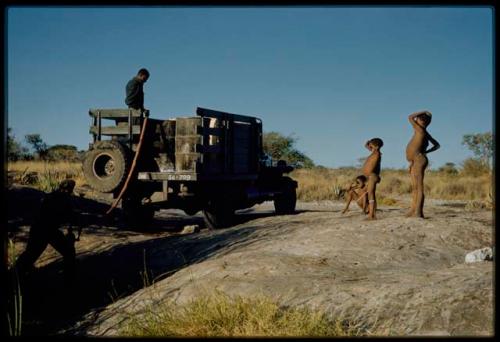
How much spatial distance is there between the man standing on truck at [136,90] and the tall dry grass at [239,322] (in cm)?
646

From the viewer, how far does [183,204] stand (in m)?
11.2

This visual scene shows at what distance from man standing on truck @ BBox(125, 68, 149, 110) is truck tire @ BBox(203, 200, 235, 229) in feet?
8.25

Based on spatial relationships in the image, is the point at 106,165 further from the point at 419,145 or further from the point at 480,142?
the point at 480,142

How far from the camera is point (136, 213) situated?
1149 cm

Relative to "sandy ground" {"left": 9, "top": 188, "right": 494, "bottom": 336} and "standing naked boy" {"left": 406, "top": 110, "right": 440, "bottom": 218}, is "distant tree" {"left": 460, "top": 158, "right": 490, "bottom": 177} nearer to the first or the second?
"sandy ground" {"left": 9, "top": 188, "right": 494, "bottom": 336}

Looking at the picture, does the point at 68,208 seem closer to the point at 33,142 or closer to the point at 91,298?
the point at 91,298

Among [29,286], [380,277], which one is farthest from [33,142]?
[380,277]

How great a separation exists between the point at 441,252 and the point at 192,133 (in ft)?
17.0

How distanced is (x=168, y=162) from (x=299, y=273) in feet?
17.3

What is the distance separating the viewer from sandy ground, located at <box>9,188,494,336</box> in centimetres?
533

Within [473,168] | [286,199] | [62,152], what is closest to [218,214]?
[286,199]

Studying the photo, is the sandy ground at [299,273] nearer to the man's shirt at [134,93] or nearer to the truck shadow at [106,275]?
the truck shadow at [106,275]
